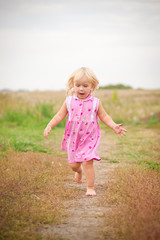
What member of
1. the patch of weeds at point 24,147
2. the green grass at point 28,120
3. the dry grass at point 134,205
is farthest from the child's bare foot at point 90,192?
the green grass at point 28,120

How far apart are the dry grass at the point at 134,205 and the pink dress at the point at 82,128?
64cm

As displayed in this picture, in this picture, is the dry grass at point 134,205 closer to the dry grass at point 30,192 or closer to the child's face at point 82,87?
the dry grass at point 30,192

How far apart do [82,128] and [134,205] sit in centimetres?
132

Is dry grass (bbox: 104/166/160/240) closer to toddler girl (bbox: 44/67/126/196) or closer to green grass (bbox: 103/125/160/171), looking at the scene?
toddler girl (bbox: 44/67/126/196)

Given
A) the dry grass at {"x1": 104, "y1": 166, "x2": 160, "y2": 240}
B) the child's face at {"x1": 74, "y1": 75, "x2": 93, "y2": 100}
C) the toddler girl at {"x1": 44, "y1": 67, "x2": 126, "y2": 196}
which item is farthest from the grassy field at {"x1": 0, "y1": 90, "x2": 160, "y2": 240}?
the child's face at {"x1": 74, "y1": 75, "x2": 93, "y2": 100}

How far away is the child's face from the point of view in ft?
13.8

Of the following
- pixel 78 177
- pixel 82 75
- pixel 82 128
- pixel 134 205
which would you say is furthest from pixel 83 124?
pixel 134 205

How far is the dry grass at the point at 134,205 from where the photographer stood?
2.67 m

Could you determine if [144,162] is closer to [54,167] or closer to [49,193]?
[54,167]

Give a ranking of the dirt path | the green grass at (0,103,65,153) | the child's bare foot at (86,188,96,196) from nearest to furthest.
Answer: the dirt path
the child's bare foot at (86,188,96,196)
the green grass at (0,103,65,153)

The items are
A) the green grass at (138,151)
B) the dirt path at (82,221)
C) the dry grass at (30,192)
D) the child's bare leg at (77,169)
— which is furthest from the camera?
the green grass at (138,151)

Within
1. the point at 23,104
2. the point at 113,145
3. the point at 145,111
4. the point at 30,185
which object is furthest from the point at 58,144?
the point at 145,111

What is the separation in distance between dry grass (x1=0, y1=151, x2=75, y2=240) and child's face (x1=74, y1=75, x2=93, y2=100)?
52.5 inches

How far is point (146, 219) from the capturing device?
9.26ft
